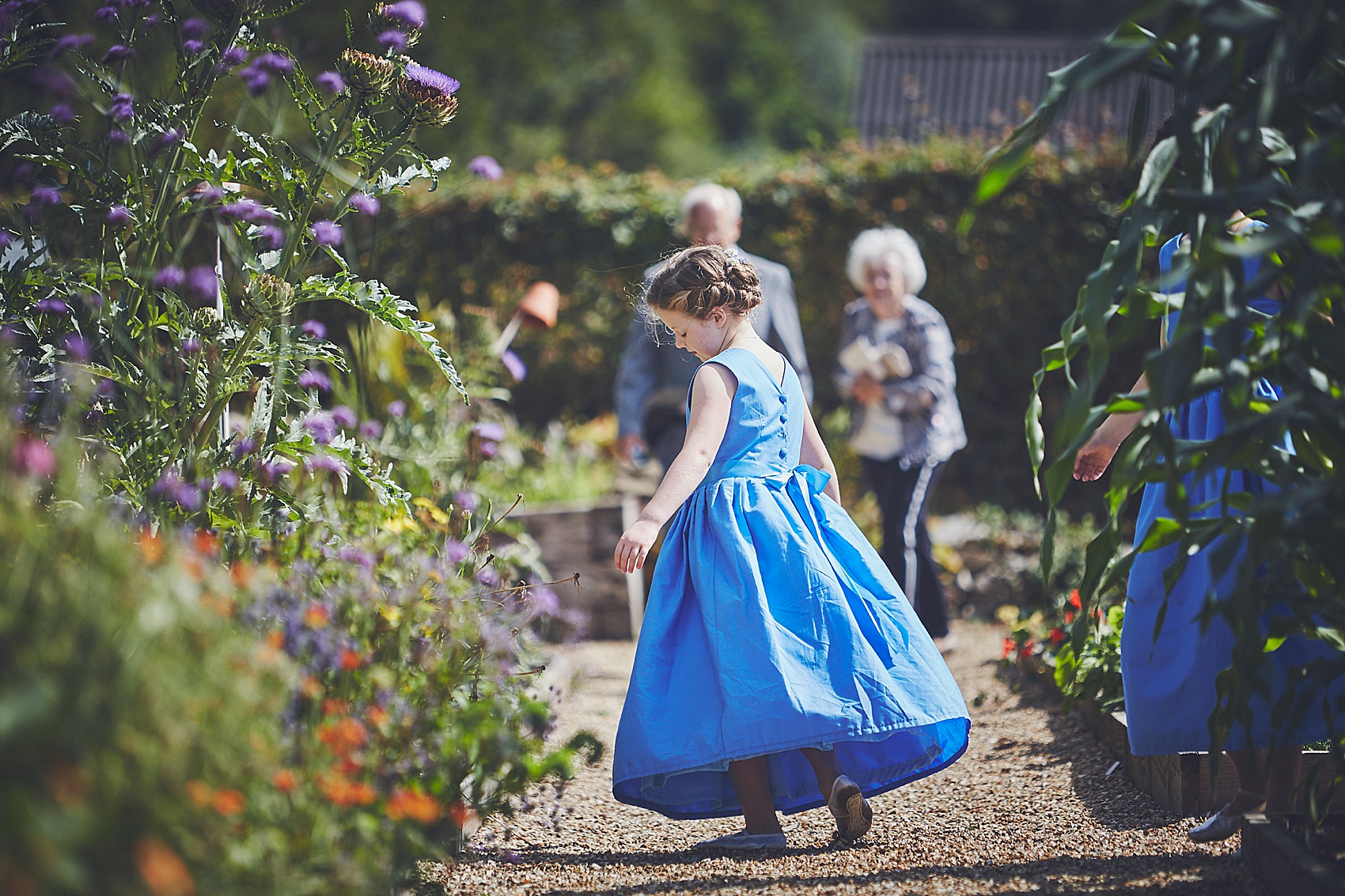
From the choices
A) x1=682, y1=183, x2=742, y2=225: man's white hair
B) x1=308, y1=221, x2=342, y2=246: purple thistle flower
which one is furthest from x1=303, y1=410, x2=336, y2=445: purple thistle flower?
x1=682, y1=183, x2=742, y2=225: man's white hair

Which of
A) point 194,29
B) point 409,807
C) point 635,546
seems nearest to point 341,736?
point 409,807

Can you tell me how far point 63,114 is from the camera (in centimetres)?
224

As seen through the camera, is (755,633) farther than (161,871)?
Yes

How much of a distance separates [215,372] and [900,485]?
8.85 ft

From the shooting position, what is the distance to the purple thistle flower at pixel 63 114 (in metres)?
2.24

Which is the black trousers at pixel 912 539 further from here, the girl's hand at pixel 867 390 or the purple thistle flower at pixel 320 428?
the purple thistle flower at pixel 320 428

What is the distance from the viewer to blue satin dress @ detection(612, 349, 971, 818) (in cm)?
222

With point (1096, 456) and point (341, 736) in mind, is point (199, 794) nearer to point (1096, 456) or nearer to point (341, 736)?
point (341, 736)

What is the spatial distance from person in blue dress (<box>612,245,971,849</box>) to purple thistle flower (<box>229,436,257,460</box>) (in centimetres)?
78

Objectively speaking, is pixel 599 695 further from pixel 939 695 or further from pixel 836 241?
pixel 836 241

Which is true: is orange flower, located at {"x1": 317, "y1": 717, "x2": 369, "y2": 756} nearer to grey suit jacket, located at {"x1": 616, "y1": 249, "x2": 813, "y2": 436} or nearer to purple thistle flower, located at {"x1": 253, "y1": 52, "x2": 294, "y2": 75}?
purple thistle flower, located at {"x1": 253, "y1": 52, "x2": 294, "y2": 75}

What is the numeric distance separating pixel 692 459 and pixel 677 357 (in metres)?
1.77

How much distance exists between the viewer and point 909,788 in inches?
115

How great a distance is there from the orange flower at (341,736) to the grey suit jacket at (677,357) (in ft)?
8.19
